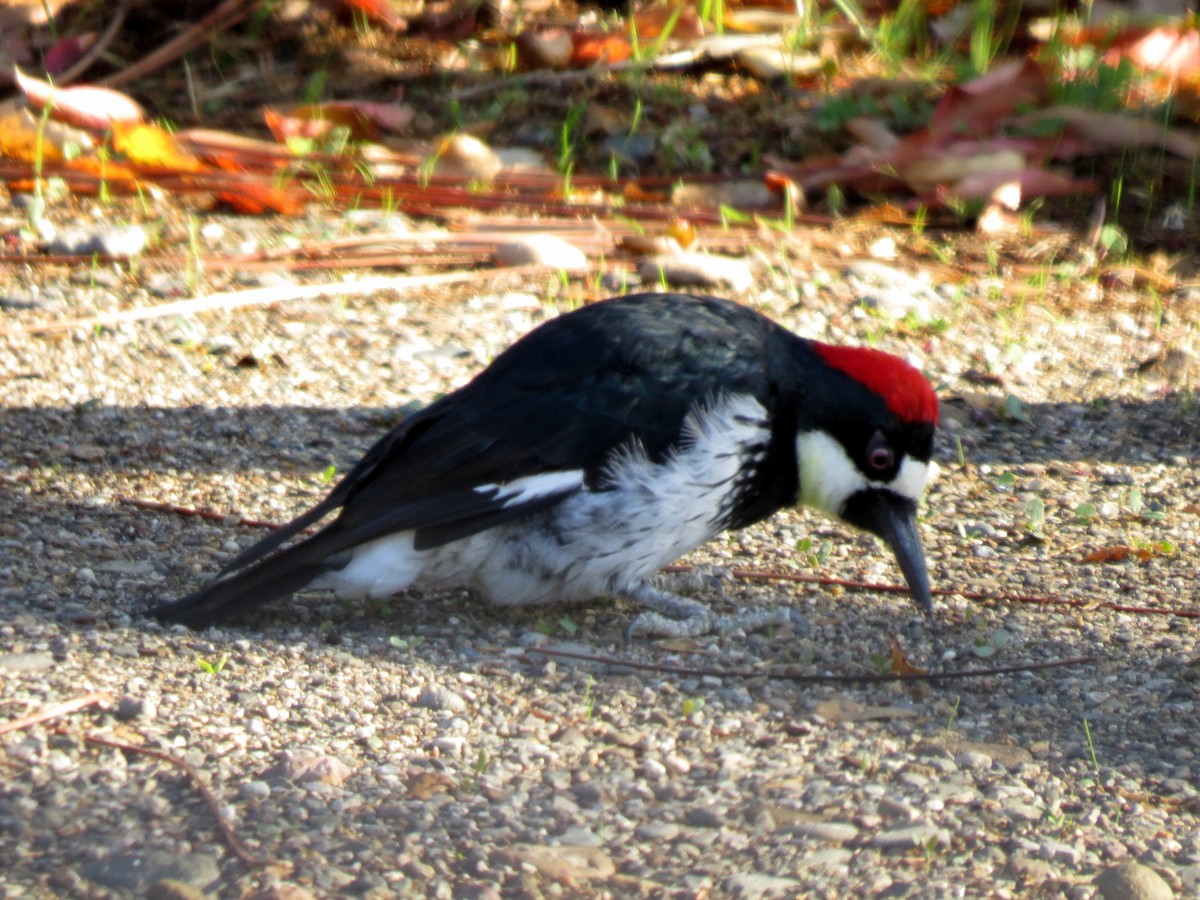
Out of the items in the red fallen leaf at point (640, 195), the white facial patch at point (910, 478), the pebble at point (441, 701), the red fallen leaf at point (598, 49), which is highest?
the red fallen leaf at point (598, 49)

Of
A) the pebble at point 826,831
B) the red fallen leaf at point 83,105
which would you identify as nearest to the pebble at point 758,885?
the pebble at point 826,831

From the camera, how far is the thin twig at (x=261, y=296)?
193 inches

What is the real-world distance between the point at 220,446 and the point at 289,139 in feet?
7.49

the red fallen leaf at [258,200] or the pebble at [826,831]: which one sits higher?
the red fallen leaf at [258,200]

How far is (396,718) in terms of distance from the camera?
9.82 ft

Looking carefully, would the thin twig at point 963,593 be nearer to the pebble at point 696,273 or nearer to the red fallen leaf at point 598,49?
the pebble at point 696,273

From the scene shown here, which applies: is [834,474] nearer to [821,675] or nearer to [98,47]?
[821,675]

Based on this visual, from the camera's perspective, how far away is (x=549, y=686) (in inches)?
126

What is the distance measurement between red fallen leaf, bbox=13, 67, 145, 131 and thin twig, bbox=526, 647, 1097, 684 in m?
3.69

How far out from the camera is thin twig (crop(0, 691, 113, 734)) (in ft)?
9.15

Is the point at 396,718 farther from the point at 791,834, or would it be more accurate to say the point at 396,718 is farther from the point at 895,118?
the point at 895,118

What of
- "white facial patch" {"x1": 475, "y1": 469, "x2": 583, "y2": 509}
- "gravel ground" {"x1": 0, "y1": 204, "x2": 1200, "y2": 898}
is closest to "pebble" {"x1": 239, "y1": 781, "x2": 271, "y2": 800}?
"gravel ground" {"x1": 0, "y1": 204, "x2": 1200, "y2": 898}

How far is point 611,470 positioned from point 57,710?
1218 mm

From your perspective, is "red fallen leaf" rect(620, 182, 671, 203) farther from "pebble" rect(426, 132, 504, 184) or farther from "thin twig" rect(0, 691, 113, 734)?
"thin twig" rect(0, 691, 113, 734)
